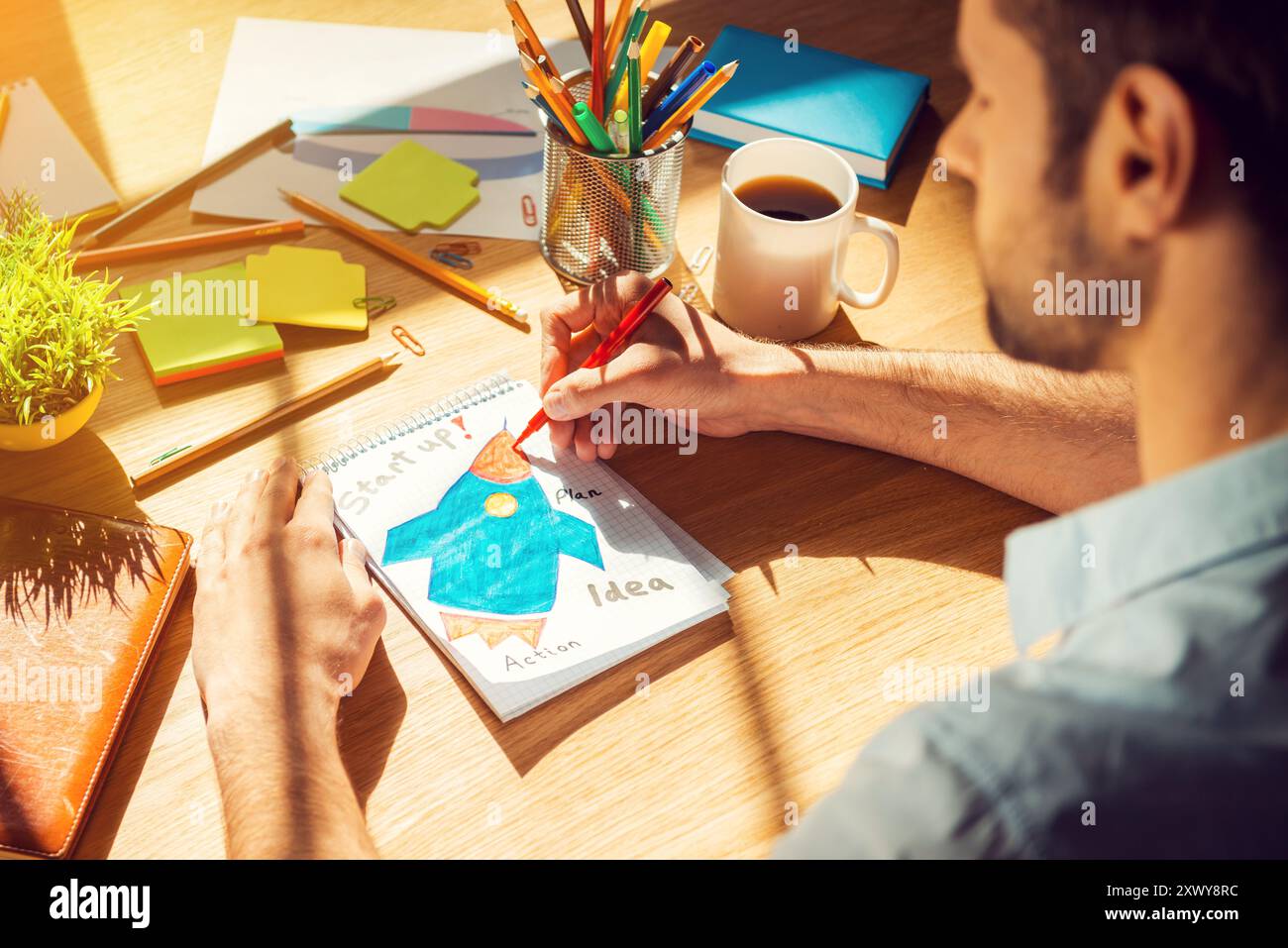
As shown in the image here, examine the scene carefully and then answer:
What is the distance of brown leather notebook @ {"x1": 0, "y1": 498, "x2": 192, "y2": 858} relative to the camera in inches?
31.1

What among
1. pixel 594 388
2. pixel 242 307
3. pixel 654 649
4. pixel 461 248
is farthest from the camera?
pixel 461 248

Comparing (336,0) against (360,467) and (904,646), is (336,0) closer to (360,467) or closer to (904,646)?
(360,467)

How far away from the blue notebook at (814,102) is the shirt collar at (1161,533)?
0.78 metres

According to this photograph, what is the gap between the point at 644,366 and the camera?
41.9 inches

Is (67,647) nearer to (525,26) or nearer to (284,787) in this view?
(284,787)

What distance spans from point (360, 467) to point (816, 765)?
48 centimetres

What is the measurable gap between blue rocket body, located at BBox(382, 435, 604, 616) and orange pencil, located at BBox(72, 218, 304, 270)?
40cm

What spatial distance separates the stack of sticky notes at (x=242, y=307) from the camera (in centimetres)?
110

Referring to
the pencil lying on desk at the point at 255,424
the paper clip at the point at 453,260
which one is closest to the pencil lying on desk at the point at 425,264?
the paper clip at the point at 453,260

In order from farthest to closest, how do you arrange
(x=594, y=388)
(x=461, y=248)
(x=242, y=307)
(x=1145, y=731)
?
(x=461, y=248), (x=242, y=307), (x=594, y=388), (x=1145, y=731)

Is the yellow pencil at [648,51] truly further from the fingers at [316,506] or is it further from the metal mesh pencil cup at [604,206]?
the fingers at [316,506]

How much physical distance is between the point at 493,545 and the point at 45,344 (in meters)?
0.42

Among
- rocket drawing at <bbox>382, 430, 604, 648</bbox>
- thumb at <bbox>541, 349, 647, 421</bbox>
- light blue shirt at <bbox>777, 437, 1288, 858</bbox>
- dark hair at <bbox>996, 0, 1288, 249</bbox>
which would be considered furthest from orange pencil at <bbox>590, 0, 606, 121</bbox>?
light blue shirt at <bbox>777, 437, 1288, 858</bbox>

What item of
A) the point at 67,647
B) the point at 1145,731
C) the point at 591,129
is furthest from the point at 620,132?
the point at 1145,731
